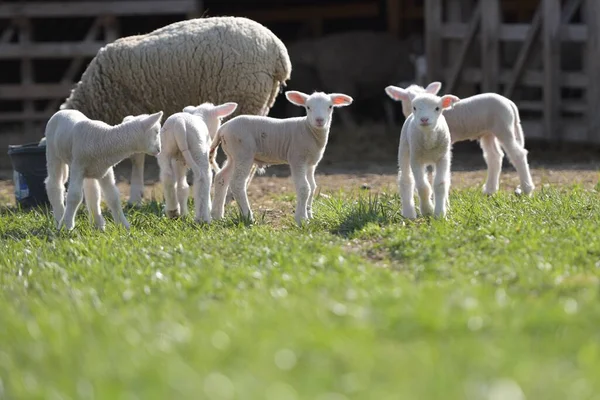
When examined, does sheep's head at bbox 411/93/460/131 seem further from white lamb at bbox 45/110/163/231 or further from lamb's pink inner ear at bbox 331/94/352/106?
white lamb at bbox 45/110/163/231

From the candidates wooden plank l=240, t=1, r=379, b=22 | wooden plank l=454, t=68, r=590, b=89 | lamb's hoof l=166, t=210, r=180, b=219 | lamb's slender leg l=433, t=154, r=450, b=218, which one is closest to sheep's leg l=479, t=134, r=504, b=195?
lamb's slender leg l=433, t=154, r=450, b=218

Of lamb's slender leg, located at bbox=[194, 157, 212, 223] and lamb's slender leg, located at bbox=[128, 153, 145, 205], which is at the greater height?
lamb's slender leg, located at bbox=[194, 157, 212, 223]

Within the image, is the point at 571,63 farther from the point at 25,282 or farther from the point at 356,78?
the point at 25,282

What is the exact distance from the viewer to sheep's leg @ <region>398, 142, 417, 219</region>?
7422mm

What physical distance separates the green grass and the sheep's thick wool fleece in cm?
329

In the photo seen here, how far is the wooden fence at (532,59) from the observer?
495 inches

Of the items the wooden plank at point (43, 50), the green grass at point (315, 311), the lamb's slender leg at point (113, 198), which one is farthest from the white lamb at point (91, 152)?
the wooden plank at point (43, 50)

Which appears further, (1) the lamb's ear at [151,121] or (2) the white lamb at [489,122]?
(2) the white lamb at [489,122]

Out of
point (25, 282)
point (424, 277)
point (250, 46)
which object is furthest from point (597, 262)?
point (250, 46)

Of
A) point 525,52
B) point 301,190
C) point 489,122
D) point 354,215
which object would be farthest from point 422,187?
point 525,52

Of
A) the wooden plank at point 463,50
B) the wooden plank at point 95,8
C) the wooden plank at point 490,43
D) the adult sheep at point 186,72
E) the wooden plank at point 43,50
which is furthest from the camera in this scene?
the wooden plank at point 43,50

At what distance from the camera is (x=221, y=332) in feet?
13.1

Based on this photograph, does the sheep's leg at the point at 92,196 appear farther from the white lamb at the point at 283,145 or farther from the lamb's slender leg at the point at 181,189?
the white lamb at the point at 283,145

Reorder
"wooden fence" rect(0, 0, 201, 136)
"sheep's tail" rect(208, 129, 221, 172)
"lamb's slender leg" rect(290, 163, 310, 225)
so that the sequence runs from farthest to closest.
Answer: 1. "wooden fence" rect(0, 0, 201, 136)
2. "sheep's tail" rect(208, 129, 221, 172)
3. "lamb's slender leg" rect(290, 163, 310, 225)
